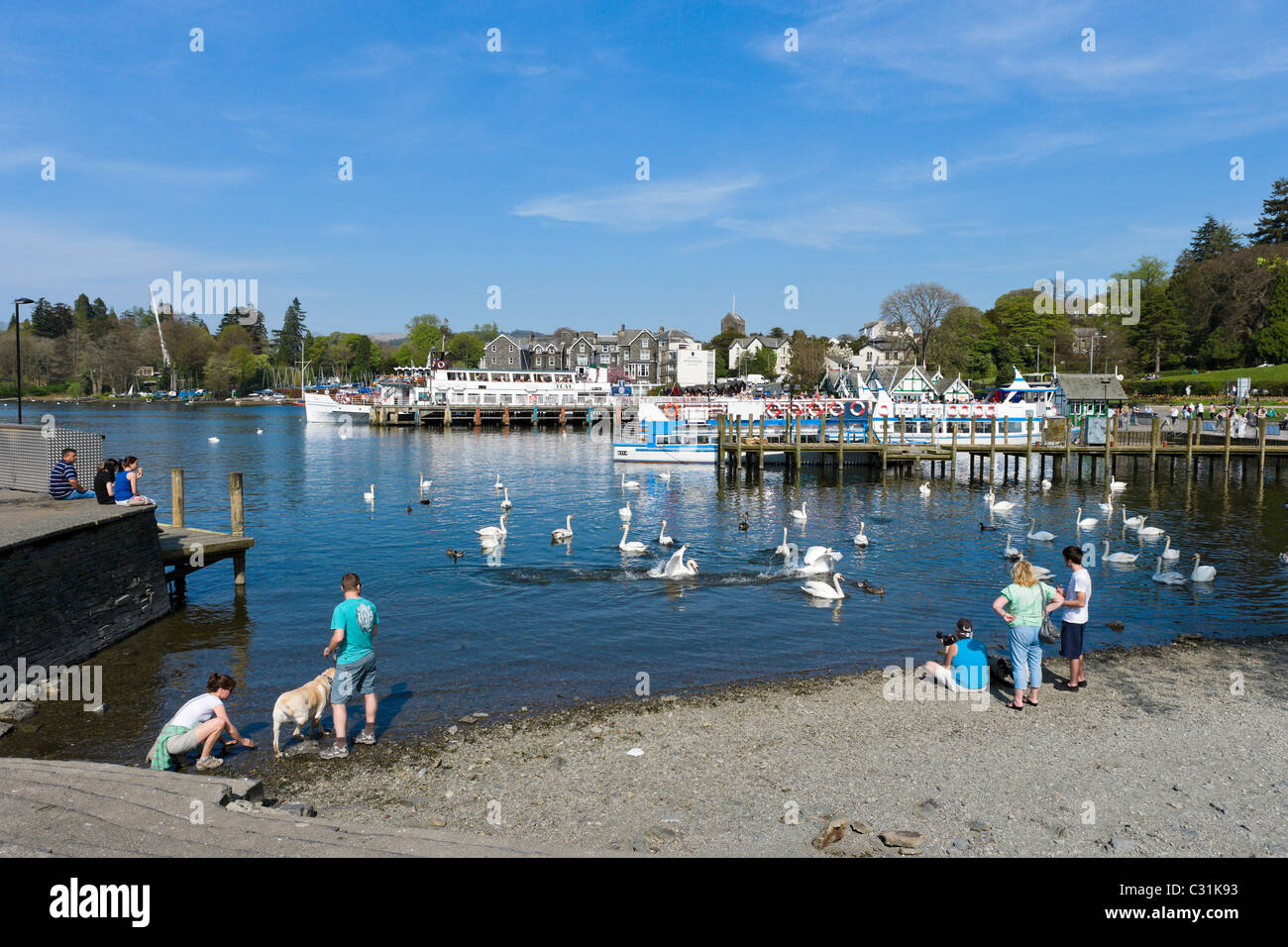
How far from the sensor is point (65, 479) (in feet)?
59.2

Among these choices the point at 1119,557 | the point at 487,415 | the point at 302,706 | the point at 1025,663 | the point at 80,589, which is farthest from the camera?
the point at 487,415

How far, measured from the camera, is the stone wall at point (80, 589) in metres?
12.1

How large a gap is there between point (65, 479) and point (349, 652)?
40.7 feet

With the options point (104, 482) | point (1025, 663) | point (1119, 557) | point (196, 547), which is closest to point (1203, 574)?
point (1119, 557)

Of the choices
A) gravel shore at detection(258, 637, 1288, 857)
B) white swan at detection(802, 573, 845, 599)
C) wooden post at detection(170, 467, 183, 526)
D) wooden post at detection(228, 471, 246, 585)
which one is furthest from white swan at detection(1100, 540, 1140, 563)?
wooden post at detection(170, 467, 183, 526)

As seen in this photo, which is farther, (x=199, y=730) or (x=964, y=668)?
(x=964, y=668)

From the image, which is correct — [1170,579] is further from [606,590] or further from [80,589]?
[80,589]

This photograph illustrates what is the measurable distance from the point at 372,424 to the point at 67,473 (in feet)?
262

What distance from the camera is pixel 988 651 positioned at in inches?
579

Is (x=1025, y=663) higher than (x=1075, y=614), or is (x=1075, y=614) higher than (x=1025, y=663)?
(x=1075, y=614)

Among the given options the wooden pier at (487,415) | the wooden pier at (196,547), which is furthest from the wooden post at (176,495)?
the wooden pier at (487,415)

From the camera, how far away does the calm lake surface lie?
1356 centimetres

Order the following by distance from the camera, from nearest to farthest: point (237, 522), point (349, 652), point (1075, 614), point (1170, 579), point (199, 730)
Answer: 1. point (199, 730)
2. point (349, 652)
3. point (1075, 614)
4. point (237, 522)
5. point (1170, 579)
